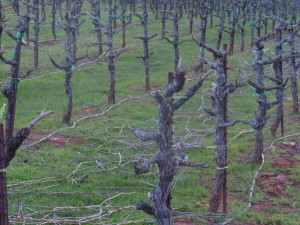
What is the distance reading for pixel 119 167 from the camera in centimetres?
934

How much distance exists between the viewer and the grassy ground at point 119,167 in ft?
23.6

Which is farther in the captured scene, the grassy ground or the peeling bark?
the grassy ground

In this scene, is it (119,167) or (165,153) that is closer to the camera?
(165,153)

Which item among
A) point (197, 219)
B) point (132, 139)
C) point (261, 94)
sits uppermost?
point (261, 94)

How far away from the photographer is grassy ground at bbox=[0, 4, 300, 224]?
718 centimetres

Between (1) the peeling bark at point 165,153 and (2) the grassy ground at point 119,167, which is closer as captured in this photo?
(1) the peeling bark at point 165,153

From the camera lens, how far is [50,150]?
33.6 feet

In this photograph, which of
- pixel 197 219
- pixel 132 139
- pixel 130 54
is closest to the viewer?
pixel 197 219

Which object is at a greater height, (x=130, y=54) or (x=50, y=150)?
(x=130, y=54)

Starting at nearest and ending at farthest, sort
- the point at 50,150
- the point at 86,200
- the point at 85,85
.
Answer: the point at 86,200, the point at 50,150, the point at 85,85

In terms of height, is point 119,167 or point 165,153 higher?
point 165,153

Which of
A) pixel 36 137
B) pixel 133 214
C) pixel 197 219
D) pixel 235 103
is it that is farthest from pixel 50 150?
pixel 235 103

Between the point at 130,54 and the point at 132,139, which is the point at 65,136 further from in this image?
the point at 130,54

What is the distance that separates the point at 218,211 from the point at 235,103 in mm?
9130
